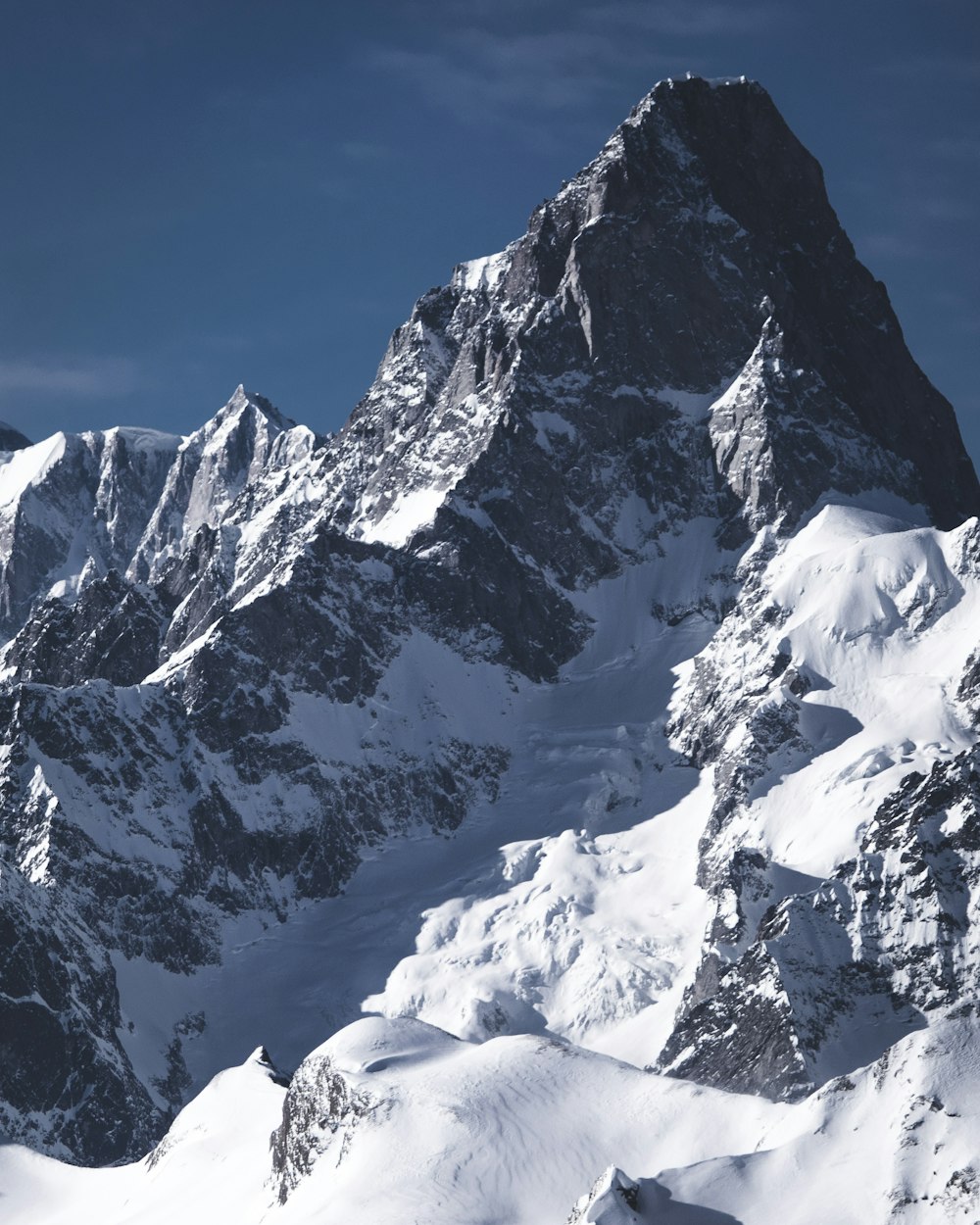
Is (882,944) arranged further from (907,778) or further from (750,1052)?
(907,778)

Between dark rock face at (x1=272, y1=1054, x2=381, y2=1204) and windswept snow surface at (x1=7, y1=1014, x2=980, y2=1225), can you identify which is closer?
windswept snow surface at (x1=7, y1=1014, x2=980, y2=1225)

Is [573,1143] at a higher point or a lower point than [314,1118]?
lower

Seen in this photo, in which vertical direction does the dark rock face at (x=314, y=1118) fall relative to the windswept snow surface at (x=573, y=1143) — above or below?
above

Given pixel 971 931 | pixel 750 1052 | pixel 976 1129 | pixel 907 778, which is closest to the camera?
pixel 976 1129

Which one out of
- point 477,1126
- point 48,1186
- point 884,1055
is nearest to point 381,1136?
point 477,1126

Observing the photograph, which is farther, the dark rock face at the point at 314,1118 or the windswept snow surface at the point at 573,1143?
the dark rock face at the point at 314,1118

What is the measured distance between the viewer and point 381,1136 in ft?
492

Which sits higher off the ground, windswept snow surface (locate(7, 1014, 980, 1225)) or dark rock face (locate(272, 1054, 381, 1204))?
dark rock face (locate(272, 1054, 381, 1204))

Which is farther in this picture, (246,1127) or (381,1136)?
(246,1127)

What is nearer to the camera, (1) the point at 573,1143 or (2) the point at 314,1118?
(1) the point at 573,1143

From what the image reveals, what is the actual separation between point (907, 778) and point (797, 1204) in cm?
6705

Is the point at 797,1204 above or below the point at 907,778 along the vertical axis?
below

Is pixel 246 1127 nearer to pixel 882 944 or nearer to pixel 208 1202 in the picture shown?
pixel 208 1202

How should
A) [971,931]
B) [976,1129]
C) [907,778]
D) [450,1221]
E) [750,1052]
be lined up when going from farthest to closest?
1. [907,778]
2. [971,931]
3. [750,1052]
4. [450,1221]
5. [976,1129]
